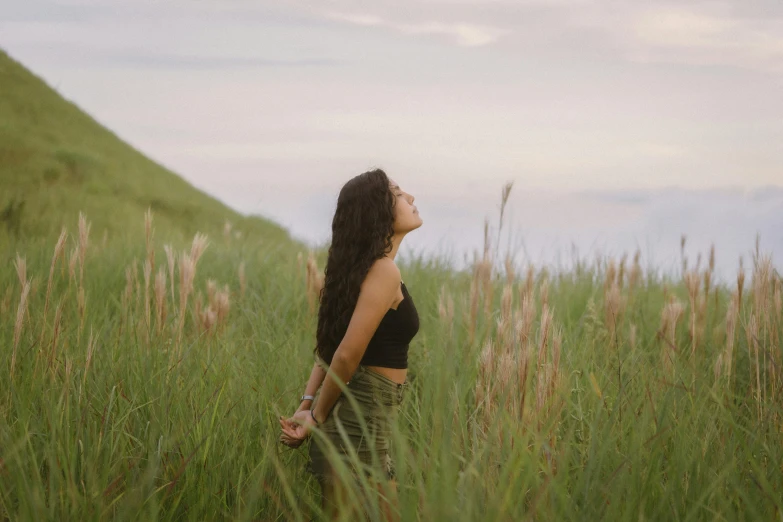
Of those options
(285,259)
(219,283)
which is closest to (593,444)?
(219,283)

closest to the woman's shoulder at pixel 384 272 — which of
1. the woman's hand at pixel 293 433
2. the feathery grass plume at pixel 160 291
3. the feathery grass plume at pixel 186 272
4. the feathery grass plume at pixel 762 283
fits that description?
the woman's hand at pixel 293 433

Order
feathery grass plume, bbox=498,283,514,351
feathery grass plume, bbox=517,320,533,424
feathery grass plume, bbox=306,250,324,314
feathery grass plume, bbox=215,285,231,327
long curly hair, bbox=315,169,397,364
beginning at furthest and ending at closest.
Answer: feathery grass plume, bbox=306,250,324,314 → feathery grass plume, bbox=215,285,231,327 → long curly hair, bbox=315,169,397,364 → feathery grass plume, bbox=498,283,514,351 → feathery grass plume, bbox=517,320,533,424

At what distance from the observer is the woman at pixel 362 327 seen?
2346 millimetres

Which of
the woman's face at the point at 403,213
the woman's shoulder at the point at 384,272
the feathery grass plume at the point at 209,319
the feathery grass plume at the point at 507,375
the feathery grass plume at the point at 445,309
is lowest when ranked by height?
the feathery grass plume at the point at 209,319

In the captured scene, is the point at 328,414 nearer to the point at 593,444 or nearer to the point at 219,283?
the point at 593,444

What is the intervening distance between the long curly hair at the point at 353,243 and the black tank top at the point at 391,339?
0.14 m

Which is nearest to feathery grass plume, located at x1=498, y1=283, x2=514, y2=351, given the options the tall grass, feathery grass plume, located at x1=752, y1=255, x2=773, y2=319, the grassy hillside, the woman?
the tall grass

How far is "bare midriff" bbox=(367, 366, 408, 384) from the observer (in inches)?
99.3

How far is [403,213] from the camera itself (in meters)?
2.68

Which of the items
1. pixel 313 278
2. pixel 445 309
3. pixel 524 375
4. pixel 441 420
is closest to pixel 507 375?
pixel 524 375

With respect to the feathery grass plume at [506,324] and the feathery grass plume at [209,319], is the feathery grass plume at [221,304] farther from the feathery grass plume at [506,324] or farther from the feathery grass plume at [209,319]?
the feathery grass plume at [506,324]

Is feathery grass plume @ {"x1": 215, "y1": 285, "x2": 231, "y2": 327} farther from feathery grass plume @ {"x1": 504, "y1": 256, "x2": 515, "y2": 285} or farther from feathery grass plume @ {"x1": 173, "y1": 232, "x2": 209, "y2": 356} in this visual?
feathery grass plume @ {"x1": 504, "y1": 256, "x2": 515, "y2": 285}

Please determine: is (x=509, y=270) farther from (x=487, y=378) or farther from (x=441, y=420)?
(x=441, y=420)

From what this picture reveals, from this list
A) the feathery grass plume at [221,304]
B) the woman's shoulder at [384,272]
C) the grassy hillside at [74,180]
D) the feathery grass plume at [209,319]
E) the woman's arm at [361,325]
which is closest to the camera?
the woman's arm at [361,325]
